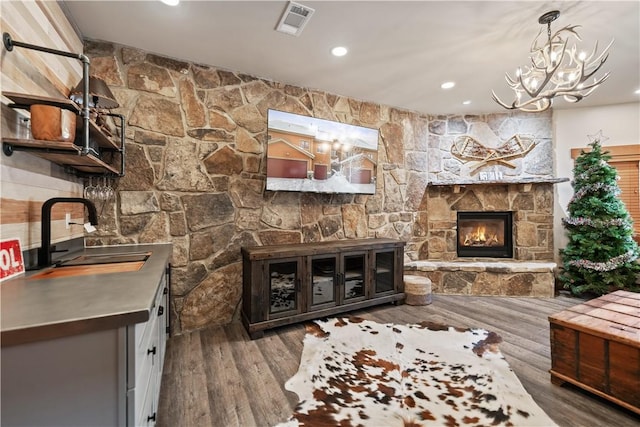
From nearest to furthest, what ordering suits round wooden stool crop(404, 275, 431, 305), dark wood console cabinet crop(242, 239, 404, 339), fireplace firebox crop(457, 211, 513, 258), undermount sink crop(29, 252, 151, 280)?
undermount sink crop(29, 252, 151, 280)
dark wood console cabinet crop(242, 239, 404, 339)
round wooden stool crop(404, 275, 431, 305)
fireplace firebox crop(457, 211, 513, 258)

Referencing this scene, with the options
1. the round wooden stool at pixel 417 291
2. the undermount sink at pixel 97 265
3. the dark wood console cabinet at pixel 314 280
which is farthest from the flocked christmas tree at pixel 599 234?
the undermount sink at pixel 97 265

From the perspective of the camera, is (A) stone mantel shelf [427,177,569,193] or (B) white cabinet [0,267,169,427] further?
(A) stone mantel shelf [427,177,569,193]

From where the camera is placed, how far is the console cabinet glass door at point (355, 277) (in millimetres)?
2941

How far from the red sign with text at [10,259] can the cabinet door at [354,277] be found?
234 centimetres

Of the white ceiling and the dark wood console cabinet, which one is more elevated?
the white ceiling

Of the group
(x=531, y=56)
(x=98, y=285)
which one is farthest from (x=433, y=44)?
(x=98, y=285)

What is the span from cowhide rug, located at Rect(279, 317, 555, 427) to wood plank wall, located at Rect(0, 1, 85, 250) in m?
1.74

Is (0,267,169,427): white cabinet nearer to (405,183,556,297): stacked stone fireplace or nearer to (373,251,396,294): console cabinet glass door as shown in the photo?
(373,251,396,294): console cabinet glass door

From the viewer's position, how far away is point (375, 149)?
11.1 feet

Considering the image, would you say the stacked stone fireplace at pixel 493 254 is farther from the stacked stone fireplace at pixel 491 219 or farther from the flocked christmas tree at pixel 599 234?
the flocked christmas tree at pixel 599 234

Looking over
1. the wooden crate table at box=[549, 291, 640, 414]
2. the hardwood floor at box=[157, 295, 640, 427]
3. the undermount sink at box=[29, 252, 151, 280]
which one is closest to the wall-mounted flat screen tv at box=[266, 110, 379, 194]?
the undermount sink at box=[29, 252, 151, 280]

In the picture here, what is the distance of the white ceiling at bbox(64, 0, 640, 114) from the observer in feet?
6.28

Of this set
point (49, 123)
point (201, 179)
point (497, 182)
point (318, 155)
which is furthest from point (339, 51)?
point (497, 182)

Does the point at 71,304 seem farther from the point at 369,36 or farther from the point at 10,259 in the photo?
the point at 369,36
